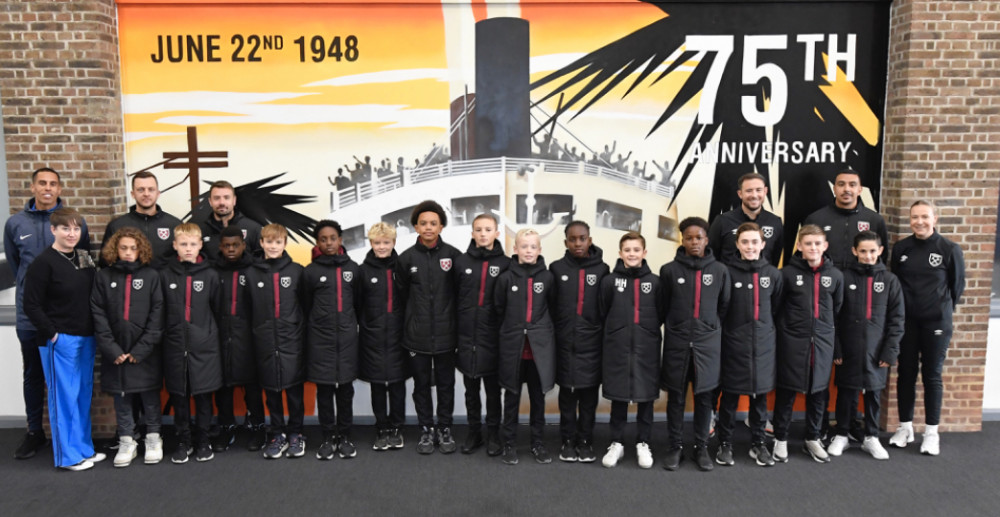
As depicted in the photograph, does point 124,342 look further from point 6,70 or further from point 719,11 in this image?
point 719,11

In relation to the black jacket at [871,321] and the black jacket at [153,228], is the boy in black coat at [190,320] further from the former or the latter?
the black jacket at [871,321]

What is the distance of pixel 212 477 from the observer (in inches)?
188

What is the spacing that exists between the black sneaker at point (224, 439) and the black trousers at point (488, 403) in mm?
1767

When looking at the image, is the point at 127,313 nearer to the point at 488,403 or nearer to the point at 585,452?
the point at 488,403

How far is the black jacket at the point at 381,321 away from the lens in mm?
4977

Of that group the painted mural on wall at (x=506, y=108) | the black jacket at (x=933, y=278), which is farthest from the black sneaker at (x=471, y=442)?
the black jacket at (x=933, y=278)

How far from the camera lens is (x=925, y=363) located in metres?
5.14

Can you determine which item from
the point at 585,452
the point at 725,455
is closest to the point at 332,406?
the point at 585,452

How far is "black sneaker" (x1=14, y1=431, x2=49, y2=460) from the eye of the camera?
5.13m

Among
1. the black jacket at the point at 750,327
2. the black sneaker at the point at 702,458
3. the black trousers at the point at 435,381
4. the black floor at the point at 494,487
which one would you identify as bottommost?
the black floor at the point at 494,487

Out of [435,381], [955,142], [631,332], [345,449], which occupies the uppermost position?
[955,142]

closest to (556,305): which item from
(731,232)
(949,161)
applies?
(731,232)

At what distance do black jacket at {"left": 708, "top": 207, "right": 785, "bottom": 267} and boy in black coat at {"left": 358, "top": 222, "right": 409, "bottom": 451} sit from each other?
7.74 feet

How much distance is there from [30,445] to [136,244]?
1.76 metres
